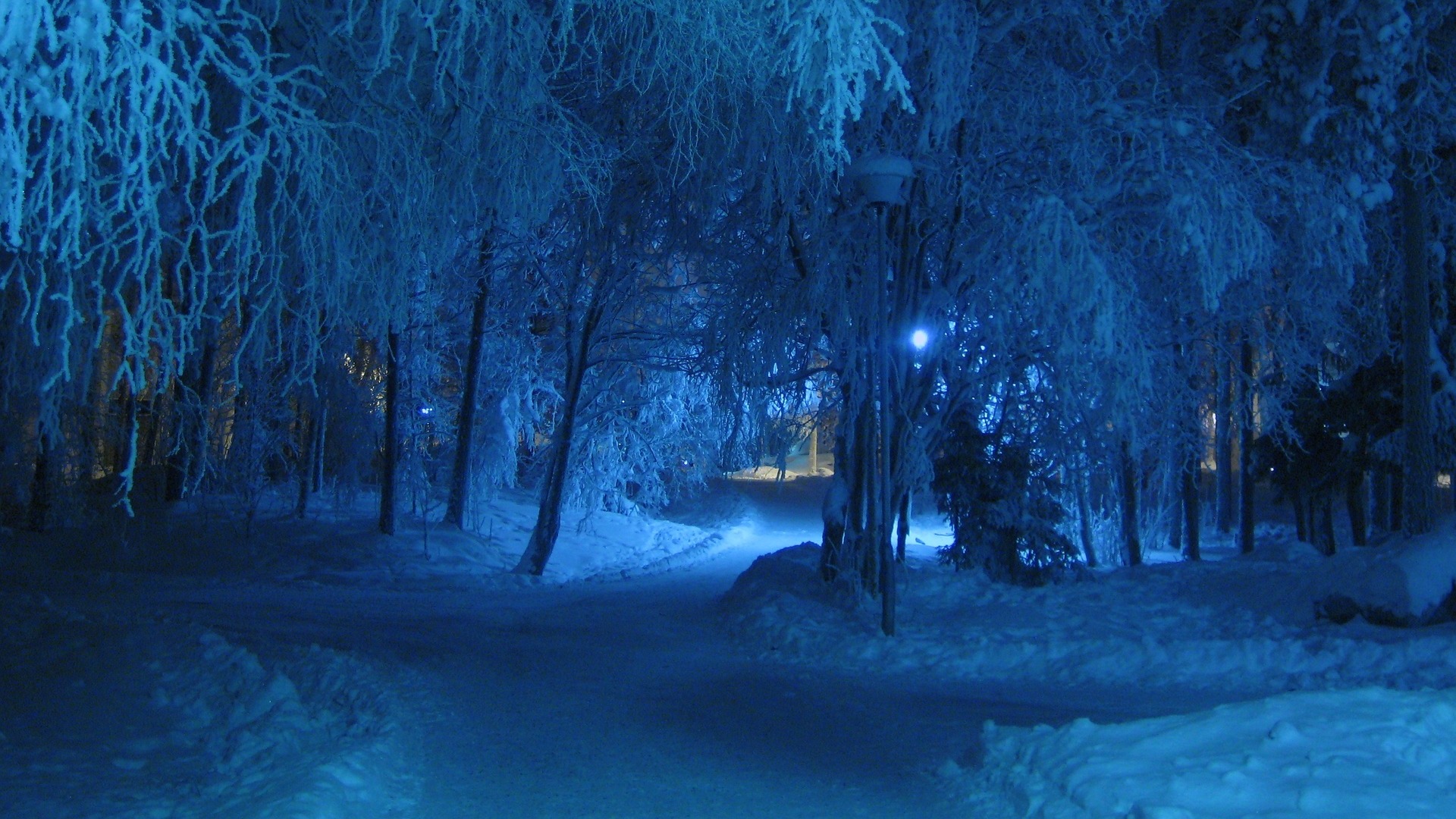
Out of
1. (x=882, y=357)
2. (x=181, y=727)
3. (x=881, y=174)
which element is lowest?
(x=181, y=727)

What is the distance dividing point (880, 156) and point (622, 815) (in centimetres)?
620

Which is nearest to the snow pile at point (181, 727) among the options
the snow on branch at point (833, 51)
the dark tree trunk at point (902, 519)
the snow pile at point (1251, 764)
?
the snow pile at point (1251, 764)

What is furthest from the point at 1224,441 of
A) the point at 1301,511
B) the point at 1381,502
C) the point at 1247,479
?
the point at 1381,502

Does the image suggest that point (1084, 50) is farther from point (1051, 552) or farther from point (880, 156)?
point (1051, 552)

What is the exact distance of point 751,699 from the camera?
26.1ft

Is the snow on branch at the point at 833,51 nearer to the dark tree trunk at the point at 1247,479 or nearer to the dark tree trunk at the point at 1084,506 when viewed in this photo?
the dark tree trunk at the point at 1084,506

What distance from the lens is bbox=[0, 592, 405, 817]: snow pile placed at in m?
5.33

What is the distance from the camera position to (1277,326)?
12.2 m

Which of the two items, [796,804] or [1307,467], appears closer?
[796,804]

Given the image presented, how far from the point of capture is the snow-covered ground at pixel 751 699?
490 cm

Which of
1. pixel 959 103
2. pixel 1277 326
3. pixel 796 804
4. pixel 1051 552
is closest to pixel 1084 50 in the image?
pixel 959 103

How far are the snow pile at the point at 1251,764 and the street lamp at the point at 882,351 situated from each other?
445 centimetres

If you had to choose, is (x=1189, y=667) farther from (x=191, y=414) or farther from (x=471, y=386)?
(x=471, y=386)

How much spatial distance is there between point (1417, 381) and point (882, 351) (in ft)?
19.9
